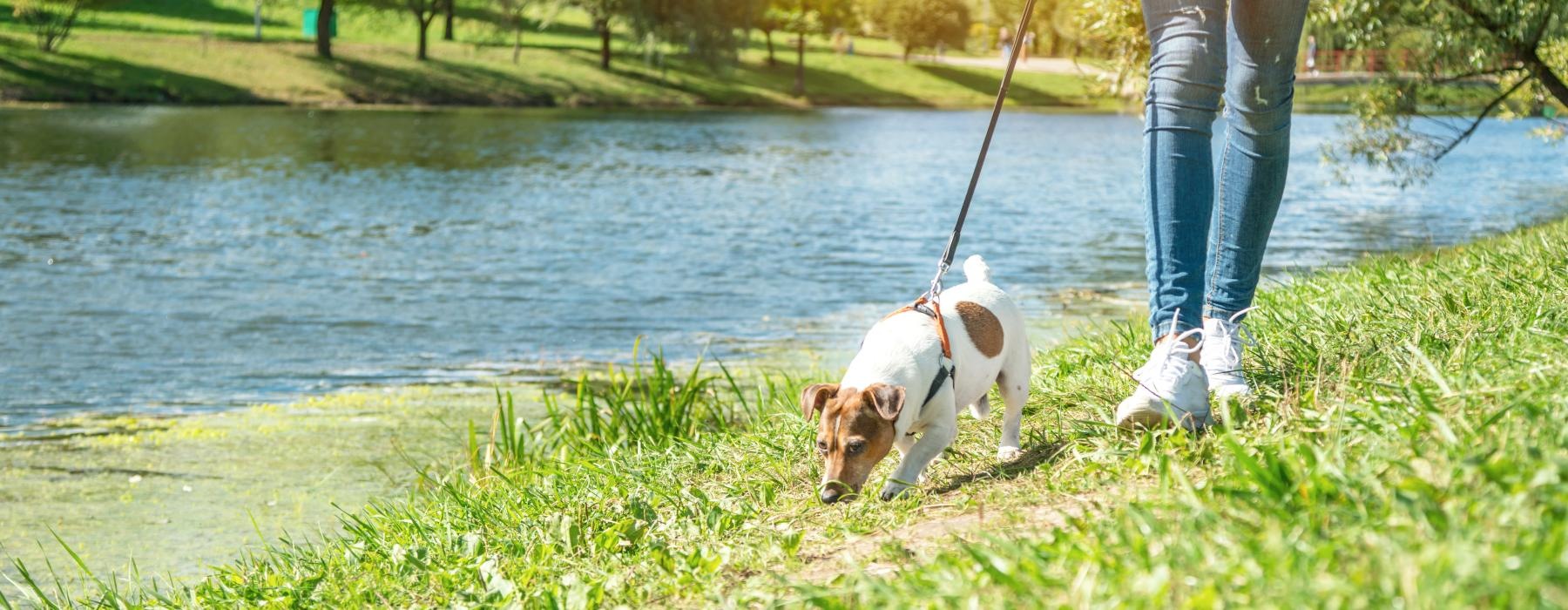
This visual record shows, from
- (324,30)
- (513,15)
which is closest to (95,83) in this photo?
(324,30)

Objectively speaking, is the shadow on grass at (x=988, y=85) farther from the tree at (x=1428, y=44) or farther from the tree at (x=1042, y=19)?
the tree at (x=1428, y=44)

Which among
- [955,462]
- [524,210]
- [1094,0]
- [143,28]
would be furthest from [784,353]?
[143,28]

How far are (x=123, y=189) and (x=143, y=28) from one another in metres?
41.6

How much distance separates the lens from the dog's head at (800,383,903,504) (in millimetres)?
3160

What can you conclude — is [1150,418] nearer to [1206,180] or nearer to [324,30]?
[1206,180]

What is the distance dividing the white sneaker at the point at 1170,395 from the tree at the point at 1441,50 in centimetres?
833

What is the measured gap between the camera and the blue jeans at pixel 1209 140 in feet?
10.4

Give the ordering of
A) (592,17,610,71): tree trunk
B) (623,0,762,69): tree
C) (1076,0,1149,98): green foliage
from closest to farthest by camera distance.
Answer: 1. (1076,0,1149,98): green foliage
2. (623,0,762,69): tree
3. (592,17,610,71): tree trunk

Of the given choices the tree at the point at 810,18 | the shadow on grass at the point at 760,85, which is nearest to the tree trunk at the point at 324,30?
the shadow on grass at the point at 760,85

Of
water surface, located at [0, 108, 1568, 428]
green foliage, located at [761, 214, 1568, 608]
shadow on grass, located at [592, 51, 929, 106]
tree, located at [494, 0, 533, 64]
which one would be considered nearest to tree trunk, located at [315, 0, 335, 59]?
tree, located at [494, 0, 533, 64]

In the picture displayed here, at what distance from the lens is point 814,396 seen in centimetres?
331

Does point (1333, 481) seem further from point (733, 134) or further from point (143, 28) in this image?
point (143, 28)

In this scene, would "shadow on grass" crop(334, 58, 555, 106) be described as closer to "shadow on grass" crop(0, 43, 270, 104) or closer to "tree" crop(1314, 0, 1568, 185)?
"shadow on grass" crop(0, 43, 270, 104)

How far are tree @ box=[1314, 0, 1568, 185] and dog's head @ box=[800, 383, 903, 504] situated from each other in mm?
8791
